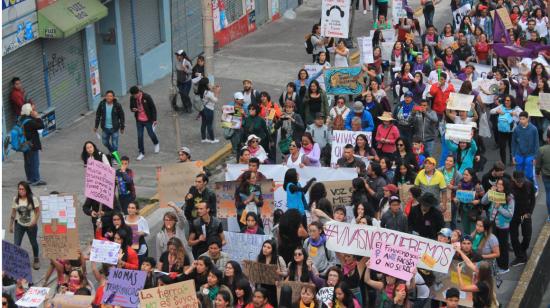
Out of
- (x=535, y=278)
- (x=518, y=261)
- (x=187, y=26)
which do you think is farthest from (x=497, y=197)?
(x=187, y=26)

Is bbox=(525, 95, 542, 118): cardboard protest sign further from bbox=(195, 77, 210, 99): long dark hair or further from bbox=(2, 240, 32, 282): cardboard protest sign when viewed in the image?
bbox=(2, 240, 32, 282): cardboard protest sign

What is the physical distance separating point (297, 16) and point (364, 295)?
2125 cm

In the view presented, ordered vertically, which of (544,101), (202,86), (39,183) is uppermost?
(544,101)

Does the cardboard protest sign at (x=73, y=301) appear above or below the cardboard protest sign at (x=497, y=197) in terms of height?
below

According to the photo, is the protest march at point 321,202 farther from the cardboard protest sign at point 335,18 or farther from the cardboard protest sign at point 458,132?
the cardboard protest sign at point 335,18

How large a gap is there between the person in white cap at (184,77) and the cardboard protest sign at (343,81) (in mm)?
3348

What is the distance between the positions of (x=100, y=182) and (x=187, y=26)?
13.0m

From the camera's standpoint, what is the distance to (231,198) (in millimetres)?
16125

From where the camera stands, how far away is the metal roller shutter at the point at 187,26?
2792 cm

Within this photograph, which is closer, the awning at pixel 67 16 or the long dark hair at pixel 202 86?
the awning at pixel 67 16

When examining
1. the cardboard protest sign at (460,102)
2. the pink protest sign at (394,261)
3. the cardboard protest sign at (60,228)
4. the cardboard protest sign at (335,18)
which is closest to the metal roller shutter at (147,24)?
the cardboard protest sign at (335,18)

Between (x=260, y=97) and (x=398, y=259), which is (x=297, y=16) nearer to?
(x=260, y=97)

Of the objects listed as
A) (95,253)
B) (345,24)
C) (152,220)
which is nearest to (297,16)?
(345,24)

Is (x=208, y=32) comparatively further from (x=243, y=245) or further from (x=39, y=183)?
(x=243, y=245)
